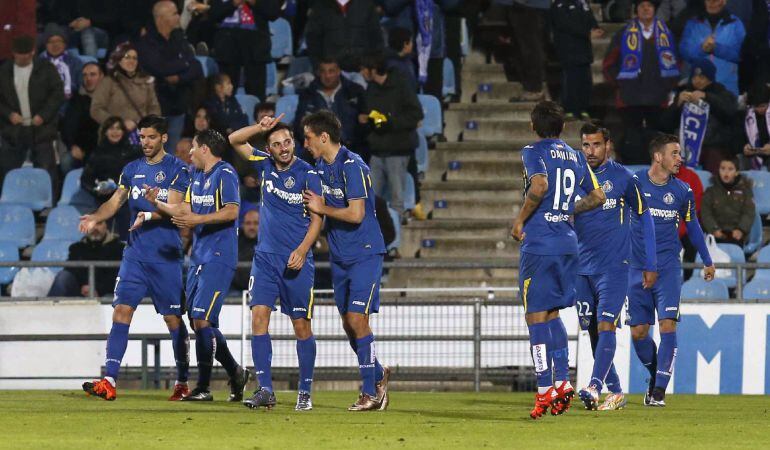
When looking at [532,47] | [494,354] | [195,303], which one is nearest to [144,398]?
[195,303]

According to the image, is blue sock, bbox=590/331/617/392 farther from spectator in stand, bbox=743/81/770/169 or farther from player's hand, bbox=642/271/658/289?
spectator in stand, bbox=743/81/770/169

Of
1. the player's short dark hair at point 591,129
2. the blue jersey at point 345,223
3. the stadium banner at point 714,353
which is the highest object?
the player's short dark hair at point 591,129

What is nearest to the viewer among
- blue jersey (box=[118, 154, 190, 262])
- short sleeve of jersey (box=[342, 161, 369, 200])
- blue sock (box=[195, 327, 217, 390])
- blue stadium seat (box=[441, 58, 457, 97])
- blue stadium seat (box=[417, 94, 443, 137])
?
short sleeve of jersey (box=[342, 161, 369, 200])

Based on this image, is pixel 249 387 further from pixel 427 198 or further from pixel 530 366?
pixel 427 198

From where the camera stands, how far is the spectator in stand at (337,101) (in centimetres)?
1998

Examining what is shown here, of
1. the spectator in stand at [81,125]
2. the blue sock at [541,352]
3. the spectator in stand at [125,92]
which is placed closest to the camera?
the blue sock at [541,352]

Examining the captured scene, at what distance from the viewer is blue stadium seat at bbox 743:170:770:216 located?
2016 centimetres

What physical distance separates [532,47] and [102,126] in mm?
5650

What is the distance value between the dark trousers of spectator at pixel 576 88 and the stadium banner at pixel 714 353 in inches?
175

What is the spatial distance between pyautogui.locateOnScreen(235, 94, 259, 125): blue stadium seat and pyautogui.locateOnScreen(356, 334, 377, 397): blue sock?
846 cm

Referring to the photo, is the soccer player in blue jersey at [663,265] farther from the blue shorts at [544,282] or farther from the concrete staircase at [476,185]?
the concrete staircase at [476,185]

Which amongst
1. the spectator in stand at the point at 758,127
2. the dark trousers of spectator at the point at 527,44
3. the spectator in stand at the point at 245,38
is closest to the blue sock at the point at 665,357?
the spectator in stand at the point at 758,127

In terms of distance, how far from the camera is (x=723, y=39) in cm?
2088

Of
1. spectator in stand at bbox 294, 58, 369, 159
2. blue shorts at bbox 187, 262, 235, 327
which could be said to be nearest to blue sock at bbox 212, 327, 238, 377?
blue shorts at bbox 187, 262, 235, 327
